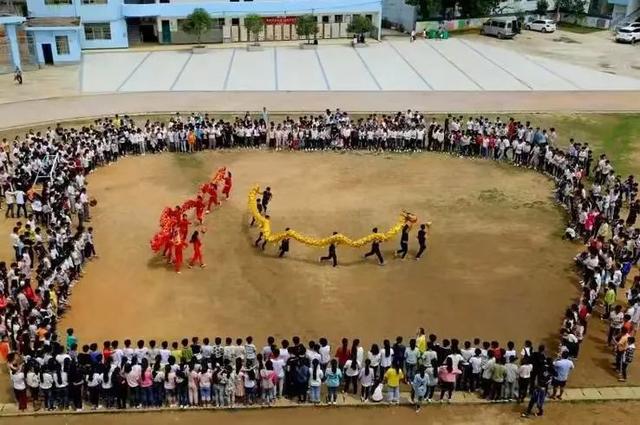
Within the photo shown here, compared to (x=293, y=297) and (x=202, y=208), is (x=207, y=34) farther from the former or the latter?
(x=293, y=297)

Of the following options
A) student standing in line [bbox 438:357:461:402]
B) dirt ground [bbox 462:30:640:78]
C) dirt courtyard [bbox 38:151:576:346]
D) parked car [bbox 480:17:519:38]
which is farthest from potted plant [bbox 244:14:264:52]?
student standing in line [bbox 438:357:461:402]

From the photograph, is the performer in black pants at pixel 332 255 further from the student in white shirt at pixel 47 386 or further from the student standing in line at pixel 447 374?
the student in white shirt at pixel 47 386

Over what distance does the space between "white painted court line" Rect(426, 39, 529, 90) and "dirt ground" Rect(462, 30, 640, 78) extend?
3.30 metres

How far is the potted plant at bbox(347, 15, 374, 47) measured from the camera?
47750 mm

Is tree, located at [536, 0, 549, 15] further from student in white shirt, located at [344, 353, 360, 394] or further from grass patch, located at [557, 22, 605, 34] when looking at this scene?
student in white shirt, located at [344, 353, 360, 394]

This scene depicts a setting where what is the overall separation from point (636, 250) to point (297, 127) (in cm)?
1393

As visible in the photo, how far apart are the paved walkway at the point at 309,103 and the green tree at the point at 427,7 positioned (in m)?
16.6

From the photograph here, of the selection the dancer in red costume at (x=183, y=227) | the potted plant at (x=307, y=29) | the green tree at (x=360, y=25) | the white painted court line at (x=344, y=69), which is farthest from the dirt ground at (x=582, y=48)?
the dancer in red costume at (x=183, y=227)

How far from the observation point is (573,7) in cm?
5734

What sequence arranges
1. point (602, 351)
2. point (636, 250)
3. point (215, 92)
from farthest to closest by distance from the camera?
point (215, 92), point (636, 250), point (602, 351)

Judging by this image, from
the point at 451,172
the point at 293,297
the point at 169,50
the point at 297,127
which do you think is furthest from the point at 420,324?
the point at 169,50

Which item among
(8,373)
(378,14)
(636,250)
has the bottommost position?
(8,373)

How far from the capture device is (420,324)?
1686cm

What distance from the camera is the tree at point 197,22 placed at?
151ft
